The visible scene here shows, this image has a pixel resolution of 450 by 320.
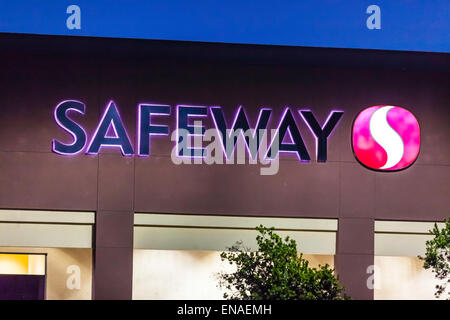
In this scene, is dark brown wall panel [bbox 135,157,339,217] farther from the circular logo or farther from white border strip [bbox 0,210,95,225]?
white border strip [bbox 0,210,95,225]

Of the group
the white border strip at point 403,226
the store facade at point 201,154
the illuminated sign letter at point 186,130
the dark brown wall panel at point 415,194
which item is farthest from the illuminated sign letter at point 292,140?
the white border strip at point 403,226

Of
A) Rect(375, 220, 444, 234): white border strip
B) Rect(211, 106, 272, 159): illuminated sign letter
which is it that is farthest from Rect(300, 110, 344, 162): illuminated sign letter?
Rect(375, 220, 444, 234): white border strip

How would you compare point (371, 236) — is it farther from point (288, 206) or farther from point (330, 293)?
point (330, 293)

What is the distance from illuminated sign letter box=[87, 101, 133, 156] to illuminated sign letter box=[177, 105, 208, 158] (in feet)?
4.26

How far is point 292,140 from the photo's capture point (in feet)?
66.9

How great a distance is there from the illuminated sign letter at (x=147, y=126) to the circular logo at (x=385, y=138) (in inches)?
199

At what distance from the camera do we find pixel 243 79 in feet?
66.7

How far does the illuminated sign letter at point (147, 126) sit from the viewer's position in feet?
65.6

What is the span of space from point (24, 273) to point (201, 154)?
6.44m

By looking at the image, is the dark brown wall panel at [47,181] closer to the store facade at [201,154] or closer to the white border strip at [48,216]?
the store facade at [201,154]

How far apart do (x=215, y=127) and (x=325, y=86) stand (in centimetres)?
312

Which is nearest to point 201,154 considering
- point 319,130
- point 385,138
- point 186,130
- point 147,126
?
point 186,130
